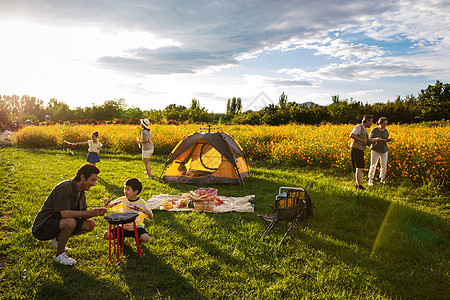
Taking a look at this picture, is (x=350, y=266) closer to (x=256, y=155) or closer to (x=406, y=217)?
(x=406, y=217)

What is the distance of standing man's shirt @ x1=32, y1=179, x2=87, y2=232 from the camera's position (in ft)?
12.0

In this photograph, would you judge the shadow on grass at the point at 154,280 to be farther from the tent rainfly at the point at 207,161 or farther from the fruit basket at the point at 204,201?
the tent rainfly at the point at 207,161

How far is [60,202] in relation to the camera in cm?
365

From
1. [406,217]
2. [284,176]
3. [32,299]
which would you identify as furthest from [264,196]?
[32,299]

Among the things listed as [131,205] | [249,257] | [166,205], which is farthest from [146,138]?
[249,257]

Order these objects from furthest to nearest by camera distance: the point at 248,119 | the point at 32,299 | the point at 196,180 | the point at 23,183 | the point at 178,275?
1. the point at 248,119
2. the point at 196,180
3. the point at 23,183
4. the point at 178,275
5. the point at 32,299

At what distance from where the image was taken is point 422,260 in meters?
4.25

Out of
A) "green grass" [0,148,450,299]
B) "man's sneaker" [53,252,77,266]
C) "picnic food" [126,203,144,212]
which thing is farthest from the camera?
"picnic food" [126,203,144,212]

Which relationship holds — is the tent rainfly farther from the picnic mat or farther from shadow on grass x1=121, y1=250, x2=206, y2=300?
shadow on grass x1=121, y1=250, x2=206, y2=300

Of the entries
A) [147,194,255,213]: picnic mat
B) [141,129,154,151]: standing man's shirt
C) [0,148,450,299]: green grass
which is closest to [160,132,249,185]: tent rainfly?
[141,129,154,151]: standing man's shirt

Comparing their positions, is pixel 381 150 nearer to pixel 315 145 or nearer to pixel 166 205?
pixel 315 145

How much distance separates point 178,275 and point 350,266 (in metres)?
2.44

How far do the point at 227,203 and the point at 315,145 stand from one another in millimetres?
5683

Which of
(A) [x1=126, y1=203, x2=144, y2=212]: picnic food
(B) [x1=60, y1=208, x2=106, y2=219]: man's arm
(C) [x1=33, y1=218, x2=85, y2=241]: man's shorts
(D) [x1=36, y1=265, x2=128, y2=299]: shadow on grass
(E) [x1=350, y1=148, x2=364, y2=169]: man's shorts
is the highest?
(E) [x1=350, y1=148, x2=364, y2=169]: man's shorts
